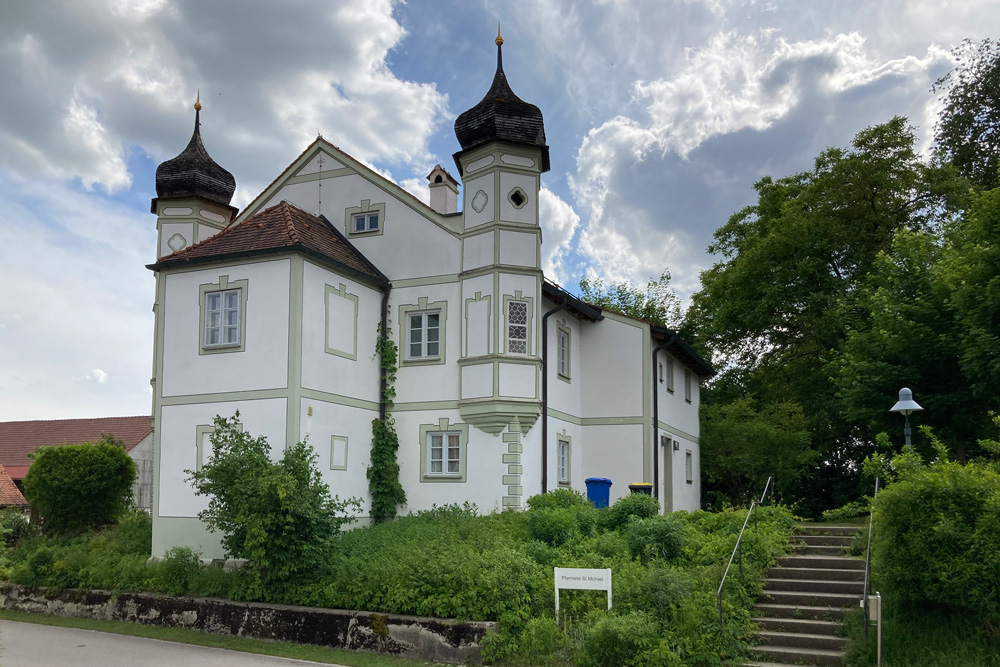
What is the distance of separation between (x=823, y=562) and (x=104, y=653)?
11.5 m

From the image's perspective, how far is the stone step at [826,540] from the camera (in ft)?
52.6

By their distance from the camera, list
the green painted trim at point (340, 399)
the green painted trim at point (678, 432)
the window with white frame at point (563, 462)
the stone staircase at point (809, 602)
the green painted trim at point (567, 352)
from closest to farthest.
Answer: the stone staircase at point (809, 602), the green painted trim at point (340, 399), the window with white frame at point (563, 462), the green painted trim at point (567, 352), the green painted trim at point (678, 432)

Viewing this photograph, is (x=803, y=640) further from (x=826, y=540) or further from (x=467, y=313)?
(x=467, y=313)

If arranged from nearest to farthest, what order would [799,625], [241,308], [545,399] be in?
[799,625], [241,308], [545,399]

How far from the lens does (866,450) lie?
3303 cm

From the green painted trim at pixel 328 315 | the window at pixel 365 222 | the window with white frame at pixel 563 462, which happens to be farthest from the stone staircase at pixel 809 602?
the window at pixel 365 222

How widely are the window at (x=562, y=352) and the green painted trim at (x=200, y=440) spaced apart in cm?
890

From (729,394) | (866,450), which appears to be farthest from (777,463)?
(729,394)

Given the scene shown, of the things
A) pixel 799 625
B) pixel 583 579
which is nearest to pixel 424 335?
pixel 583 579

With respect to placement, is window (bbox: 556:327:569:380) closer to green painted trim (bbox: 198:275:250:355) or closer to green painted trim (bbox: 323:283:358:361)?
green painted trim (bbox: 323:283:358:361)

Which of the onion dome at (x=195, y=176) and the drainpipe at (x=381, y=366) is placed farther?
the onion dome at (x=195, y=176)

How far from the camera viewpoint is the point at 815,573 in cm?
1449

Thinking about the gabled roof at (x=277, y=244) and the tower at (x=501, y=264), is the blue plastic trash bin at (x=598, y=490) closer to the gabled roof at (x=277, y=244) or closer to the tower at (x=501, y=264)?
the tower at (x=501, y=264)

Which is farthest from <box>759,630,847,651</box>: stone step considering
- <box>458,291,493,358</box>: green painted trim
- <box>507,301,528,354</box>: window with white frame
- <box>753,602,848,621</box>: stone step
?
<box>458,291,493,358</box>: green painted trim
